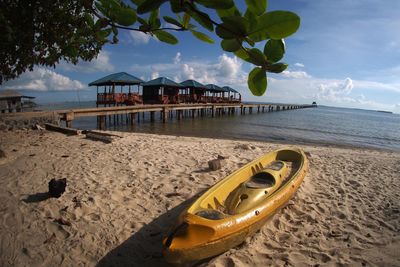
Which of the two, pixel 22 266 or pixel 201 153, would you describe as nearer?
pixel 22 266

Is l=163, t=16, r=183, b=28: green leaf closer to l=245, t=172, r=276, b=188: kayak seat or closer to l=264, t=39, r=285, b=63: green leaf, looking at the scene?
l=264, t=39, r=285, b=63: green leaf

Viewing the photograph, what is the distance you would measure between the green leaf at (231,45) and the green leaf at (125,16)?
0.33 m

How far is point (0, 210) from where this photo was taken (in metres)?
4.34

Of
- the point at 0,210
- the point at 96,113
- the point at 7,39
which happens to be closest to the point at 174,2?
the point at 0,210

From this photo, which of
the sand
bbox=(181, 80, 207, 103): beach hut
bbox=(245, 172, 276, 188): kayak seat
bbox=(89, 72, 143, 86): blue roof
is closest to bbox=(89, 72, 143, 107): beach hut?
bbox=(89, 72, 143, 86): blue roof

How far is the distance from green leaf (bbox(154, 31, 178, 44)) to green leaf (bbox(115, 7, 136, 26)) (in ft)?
0.37

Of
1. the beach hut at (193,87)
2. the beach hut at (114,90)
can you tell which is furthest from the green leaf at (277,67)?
the beach hut at (193,87)

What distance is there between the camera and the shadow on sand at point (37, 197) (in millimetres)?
4680

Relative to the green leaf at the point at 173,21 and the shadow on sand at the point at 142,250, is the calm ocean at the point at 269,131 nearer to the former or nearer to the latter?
the shadow on sand at the point at 142,250

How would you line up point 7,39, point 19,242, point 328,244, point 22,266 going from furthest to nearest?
point 7,39, point 328,244, point 19,242, point 22,266

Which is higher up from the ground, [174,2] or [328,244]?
[174,2]

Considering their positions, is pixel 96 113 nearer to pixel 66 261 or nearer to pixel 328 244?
pixel 66 261

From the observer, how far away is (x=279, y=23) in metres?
0.65

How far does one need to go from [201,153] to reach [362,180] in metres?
4.70
